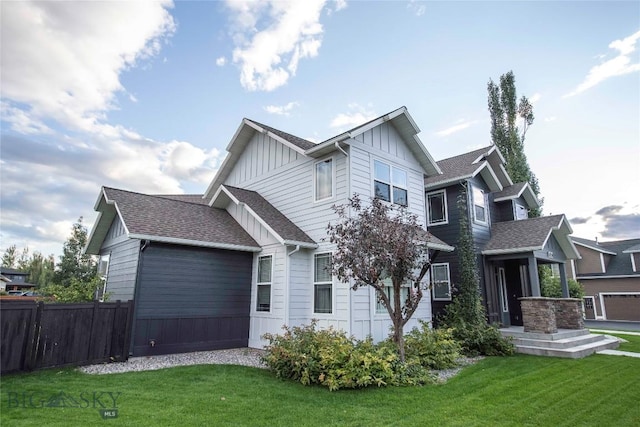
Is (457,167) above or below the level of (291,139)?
below

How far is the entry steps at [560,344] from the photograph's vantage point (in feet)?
31.6

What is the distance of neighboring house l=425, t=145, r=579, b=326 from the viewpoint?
13109 mm

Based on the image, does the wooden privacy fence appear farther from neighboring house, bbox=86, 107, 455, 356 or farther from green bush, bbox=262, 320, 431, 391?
green bush, bbox=262, 320, 431, 391

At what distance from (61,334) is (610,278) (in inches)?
1344

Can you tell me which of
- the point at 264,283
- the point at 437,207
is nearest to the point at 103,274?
the point at 264,283

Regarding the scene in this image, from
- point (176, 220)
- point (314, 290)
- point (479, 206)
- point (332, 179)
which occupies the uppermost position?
point (479, 206)

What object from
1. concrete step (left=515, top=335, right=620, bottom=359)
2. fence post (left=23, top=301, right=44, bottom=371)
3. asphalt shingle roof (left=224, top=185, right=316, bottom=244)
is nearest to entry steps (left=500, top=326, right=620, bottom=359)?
concrete step (left=515, top=335, right=620, bottom=359)

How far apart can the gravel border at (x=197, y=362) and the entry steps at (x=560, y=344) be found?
1.88 m

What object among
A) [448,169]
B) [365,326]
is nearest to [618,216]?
[448,169]

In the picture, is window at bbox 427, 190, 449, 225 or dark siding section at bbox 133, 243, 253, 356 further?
window at bbox 427, 190, 449, 225

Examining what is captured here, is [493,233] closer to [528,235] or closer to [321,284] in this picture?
[528,235]

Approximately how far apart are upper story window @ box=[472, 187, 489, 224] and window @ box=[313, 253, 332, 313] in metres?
6.97

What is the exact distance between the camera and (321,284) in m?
10.1

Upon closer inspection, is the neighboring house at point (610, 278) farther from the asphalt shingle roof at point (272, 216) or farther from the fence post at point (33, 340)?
the fence post at point (33, 340)
